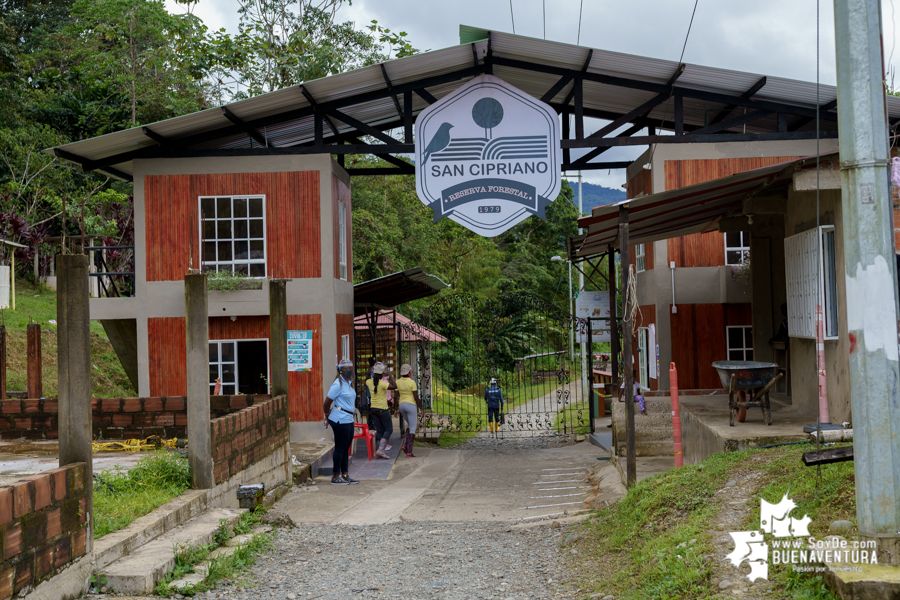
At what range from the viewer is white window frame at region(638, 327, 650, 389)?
15.9m

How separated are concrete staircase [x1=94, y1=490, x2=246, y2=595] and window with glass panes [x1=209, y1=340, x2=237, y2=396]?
24.0 feet

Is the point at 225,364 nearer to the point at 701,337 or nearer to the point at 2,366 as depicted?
the point at 2,366

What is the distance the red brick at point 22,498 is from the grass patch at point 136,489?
4.32ft

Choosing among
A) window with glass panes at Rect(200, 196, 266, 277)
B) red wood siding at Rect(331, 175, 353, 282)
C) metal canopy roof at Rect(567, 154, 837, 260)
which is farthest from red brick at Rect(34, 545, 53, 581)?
red wood siding at Rect(331, 175, 353, 282)

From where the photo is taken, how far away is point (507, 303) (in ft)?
56.9

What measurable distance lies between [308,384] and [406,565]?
8.73m

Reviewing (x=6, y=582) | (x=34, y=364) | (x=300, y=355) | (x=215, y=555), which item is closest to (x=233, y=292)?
(x=300, y=355)

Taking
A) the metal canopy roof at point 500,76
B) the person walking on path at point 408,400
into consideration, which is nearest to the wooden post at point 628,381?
the metal canopy roof at point 500,76

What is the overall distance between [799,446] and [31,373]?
468 inches

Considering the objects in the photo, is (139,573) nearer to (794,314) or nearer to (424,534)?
(424,534)

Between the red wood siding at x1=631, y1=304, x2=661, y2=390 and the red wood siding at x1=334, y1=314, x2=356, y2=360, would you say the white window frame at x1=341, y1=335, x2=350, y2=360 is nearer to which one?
the red wood siding at x1=334, y1=314, x2=356, y2=360

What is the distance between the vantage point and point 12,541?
4.63 metres

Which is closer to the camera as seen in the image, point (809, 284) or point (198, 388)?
point (198, 388)

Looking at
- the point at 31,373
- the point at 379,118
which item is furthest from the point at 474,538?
the point at 379,118
